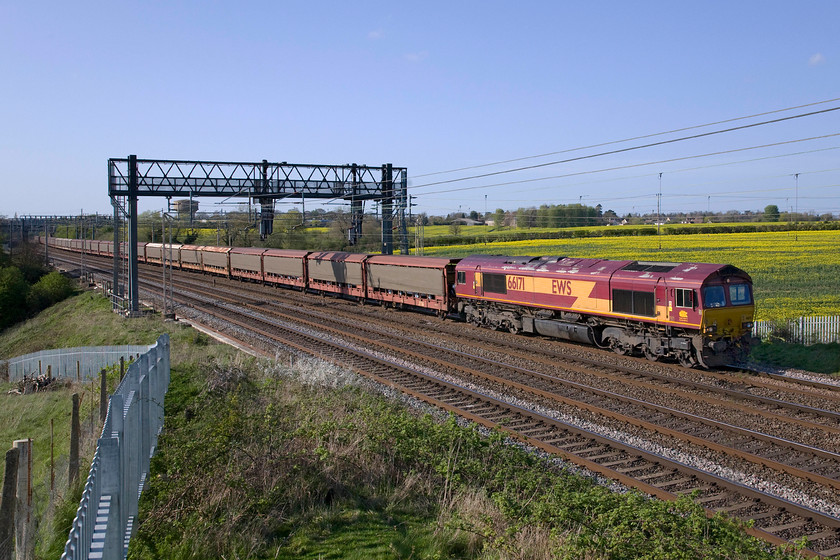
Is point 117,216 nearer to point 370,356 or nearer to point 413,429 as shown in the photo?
point 370,356

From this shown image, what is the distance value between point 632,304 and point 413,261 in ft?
42.1

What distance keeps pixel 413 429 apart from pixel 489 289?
1502cm

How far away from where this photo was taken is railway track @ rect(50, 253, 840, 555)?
9141 millimetres

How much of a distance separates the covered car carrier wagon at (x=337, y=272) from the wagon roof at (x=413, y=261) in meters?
1.40

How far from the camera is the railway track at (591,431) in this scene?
9141 mm

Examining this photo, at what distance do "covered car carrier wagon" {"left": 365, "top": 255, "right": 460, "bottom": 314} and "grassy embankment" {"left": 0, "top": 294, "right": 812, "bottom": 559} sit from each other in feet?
52.6

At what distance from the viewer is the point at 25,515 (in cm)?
748

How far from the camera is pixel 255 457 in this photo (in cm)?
896

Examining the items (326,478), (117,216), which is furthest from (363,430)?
(117,216)

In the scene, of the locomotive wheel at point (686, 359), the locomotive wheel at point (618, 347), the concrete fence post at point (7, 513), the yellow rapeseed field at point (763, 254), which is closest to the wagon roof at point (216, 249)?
the yellow rapeseed field at point (763, 254)

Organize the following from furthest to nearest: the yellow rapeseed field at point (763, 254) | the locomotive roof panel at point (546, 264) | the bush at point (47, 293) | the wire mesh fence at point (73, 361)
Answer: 1. the bush at point (47, 293)
2. the yellow rapeseed field at point (763, 254)
3. the locomotive roof panel at point (546, 264)
4. the wire mesh fence at point (73, 361)

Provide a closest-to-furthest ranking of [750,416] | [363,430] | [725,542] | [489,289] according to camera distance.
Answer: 1. [725,542]
2. [363,430]
3. [750,416]
4. [489,289]

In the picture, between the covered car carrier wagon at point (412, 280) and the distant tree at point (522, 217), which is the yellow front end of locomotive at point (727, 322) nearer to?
the covered car carrier wagon at point (412, 280)

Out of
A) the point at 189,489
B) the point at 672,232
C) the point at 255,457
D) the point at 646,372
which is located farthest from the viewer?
the point at 672,232
